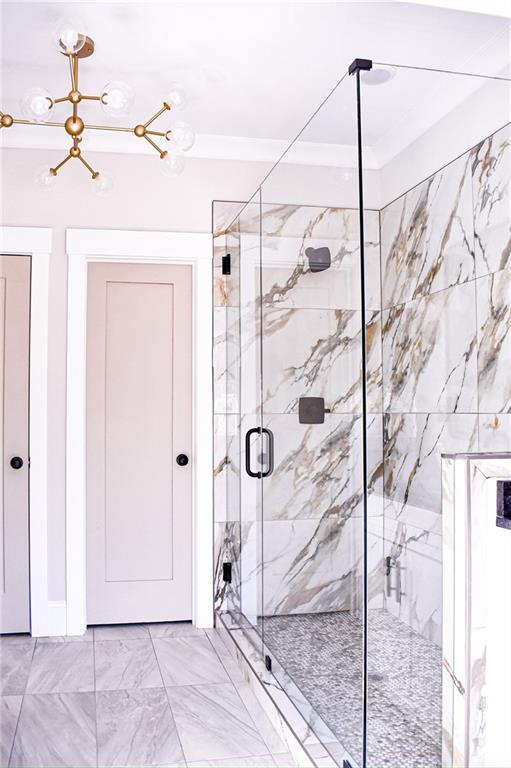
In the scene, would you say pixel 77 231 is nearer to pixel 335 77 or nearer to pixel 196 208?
pixel 196 208

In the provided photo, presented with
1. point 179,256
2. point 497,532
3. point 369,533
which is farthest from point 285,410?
point 179,256

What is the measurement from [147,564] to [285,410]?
1669 millimetres

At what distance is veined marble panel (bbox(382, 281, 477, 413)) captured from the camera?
7.68ft

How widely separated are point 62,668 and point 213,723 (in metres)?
0.94

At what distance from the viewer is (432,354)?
2.42m

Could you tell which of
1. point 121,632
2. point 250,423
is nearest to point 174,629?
point 121,632

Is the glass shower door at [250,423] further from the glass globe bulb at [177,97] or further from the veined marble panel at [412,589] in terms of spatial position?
the veined marble panel at [412,589]

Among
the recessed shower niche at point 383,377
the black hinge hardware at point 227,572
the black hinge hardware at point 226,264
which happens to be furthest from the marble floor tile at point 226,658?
the black hinge hardware at point 226,264

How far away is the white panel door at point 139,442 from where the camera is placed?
393 cm

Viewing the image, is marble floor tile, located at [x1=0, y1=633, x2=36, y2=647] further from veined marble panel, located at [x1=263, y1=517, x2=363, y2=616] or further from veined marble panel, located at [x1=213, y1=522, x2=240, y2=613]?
veined marble panel, located at [x1=263, y1=517, x2=363, y2=616]

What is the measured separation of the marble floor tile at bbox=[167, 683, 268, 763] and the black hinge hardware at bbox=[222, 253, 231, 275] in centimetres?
213

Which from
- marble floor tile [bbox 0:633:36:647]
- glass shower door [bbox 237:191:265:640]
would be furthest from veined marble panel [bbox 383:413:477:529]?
marble floor tile [bbox 0:633:36:647]

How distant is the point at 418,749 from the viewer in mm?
2047

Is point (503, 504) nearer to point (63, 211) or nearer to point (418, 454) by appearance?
point (418, 454)
